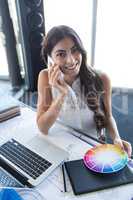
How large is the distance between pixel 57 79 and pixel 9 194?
0.63 meters

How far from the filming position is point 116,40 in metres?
2.77

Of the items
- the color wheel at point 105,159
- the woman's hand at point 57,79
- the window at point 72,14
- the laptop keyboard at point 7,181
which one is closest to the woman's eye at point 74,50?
the woman's hand at point 57,79

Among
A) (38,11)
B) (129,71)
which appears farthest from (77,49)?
(129,71)

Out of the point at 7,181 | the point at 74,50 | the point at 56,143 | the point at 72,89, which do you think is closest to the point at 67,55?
the point at 74,50

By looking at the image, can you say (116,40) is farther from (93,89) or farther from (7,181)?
(7,181)

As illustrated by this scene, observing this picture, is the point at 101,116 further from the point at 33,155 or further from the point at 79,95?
the point at 33,155

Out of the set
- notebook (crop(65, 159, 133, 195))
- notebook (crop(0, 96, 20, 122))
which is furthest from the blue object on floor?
notebook (crop(0, 96, 20, 122))

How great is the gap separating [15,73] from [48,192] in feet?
7.27

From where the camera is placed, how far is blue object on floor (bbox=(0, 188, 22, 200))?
0.71 metres

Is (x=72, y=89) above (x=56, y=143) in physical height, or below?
above

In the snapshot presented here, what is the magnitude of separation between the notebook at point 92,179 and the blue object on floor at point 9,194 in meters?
0.18

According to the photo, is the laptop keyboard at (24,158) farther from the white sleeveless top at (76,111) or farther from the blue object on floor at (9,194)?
the white sleeveless top at (76,111)

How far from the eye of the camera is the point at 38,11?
2.42m

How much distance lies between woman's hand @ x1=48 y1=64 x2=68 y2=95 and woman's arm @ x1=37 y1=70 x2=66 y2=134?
0.03 meters
